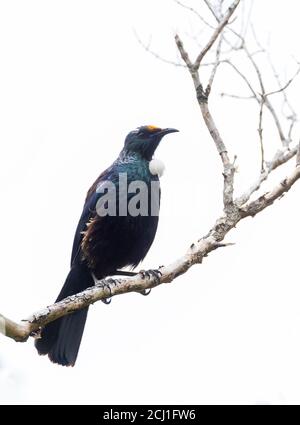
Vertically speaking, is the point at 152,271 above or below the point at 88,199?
below

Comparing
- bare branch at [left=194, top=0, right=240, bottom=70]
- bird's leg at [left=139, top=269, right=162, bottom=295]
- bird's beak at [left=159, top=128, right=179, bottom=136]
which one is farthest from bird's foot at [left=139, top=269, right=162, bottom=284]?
bird's beak at [left=159, top=128, right=179, bottom=136]

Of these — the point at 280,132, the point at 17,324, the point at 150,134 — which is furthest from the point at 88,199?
the point at 17,324

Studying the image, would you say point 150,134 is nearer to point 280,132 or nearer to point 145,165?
point 145,165

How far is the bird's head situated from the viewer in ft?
20.9

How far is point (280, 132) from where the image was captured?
5.32 meters

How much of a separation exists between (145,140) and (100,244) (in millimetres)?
1169

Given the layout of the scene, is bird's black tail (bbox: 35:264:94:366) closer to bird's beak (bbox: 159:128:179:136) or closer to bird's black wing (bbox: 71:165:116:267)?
bird's black wing (bbox: 71:165:116:267)

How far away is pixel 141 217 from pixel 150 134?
3.25 feet

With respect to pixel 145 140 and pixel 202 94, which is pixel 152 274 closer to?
pixel 202 94

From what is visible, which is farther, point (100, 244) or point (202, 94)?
point (100, 244)

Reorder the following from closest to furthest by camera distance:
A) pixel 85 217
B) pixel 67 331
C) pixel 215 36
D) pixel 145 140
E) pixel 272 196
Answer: pixel 215 36 < pixel 272 196 < pixel 67 331 < pixel 85 217 < pixel 145 140

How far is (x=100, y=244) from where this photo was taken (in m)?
5.77

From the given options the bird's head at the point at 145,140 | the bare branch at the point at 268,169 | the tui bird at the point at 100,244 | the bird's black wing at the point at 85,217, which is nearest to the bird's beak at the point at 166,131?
the bird's head at the point at 145,140

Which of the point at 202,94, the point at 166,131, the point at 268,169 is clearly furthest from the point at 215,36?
the point at 166,131
